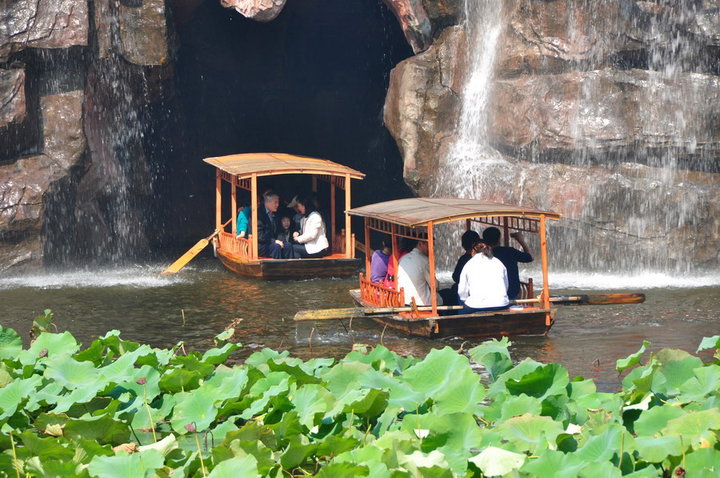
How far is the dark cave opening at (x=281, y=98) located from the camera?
24688 millimetres

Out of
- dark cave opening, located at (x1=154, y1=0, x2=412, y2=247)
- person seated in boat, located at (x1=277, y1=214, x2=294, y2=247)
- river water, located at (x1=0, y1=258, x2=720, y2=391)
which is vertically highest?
dark cave opening, located at (x1=154, y1=0, x2=412, y2=247)

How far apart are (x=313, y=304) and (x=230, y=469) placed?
1162 centimetres

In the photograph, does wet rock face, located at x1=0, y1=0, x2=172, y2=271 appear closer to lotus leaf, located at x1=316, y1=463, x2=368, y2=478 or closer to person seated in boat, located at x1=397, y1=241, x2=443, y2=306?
person seated in boat, located at x1=397, y1=241, x2=443, y2=306

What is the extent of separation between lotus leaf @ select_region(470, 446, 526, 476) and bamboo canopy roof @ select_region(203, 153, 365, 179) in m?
14.3

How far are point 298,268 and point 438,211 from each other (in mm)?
5957

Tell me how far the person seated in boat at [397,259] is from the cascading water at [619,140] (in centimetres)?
612

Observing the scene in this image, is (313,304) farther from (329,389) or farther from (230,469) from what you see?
(230,469)

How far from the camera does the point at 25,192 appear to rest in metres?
18.9

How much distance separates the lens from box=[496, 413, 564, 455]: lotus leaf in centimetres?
460

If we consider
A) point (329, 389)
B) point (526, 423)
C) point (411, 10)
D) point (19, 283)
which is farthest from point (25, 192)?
point (526, 423)

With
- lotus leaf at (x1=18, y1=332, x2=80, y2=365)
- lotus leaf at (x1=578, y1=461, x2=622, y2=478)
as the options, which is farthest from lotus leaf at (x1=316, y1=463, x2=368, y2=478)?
lotus leaf at (x1=18, y1=332, x2=80, y2=365)

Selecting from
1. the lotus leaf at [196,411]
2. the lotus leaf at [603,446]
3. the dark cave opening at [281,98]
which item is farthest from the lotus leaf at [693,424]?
the dark cave opening at [281,98]

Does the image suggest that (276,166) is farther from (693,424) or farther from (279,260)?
(693,424)

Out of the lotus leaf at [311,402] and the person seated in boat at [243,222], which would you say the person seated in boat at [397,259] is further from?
the lotus leaf at [311,402]
